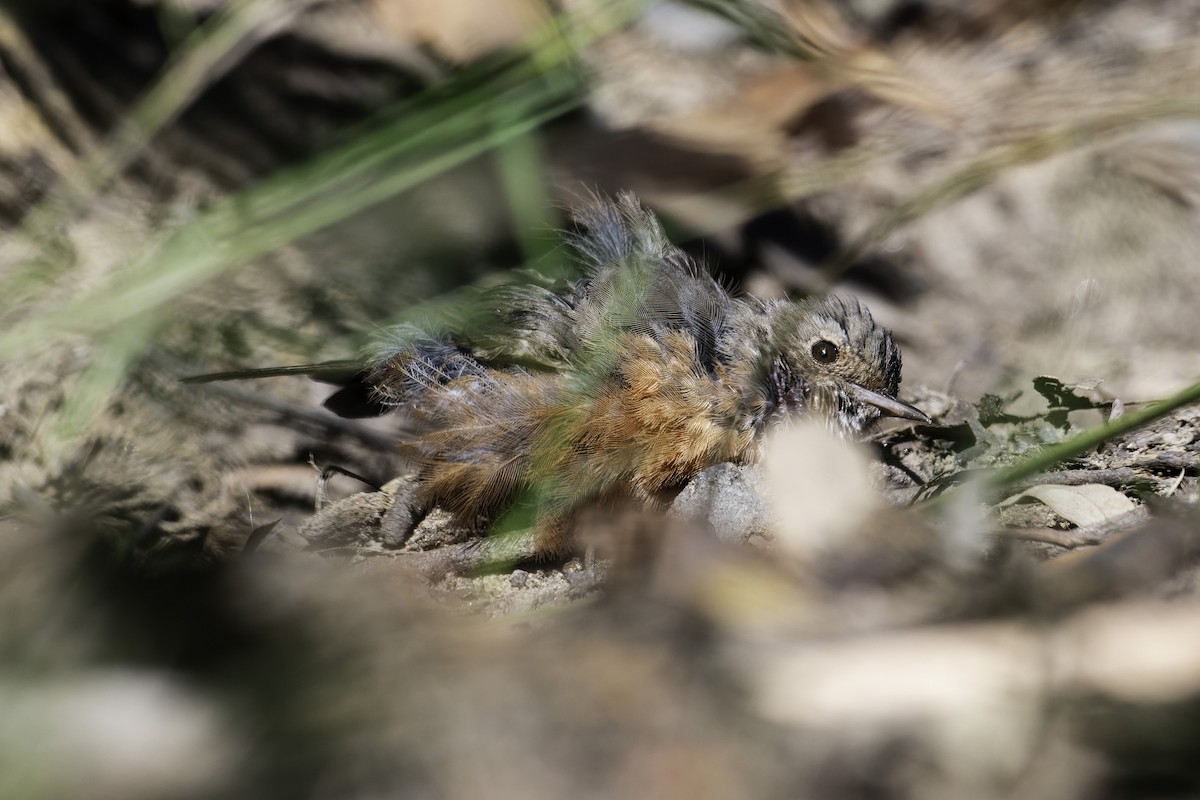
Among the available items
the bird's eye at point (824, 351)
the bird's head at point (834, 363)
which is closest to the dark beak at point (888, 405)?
the bird's head at point (834, 363)

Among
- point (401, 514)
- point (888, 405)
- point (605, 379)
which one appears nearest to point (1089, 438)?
point (888, 405)

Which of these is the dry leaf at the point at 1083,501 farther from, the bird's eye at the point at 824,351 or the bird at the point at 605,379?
the bird's eye at the point at 824,351

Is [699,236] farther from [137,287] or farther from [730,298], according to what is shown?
[137,287]

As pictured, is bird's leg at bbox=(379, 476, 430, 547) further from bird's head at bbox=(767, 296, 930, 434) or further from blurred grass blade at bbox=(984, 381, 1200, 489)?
blurred grass blade at bbox=(984, 381, 1200, 489)

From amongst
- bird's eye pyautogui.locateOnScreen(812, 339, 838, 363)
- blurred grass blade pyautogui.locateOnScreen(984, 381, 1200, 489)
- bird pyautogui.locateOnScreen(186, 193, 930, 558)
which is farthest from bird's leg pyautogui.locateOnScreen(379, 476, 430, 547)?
blurred grass blade pyautogui.locateOnScreen(984, 381, 1200, 489)

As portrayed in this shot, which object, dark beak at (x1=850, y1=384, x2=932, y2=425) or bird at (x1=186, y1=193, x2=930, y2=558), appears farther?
dark beak at (x1=850, y1=384, x2=932, y2=425)

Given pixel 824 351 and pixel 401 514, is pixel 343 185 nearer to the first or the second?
pixel 401 514

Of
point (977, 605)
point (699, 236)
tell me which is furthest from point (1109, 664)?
point (699, 236)

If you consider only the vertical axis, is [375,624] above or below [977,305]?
below

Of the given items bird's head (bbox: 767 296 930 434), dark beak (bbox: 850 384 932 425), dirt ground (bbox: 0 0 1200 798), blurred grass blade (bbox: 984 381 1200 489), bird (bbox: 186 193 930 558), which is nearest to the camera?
dirt ground (bbox: 0 0 1200 798)
